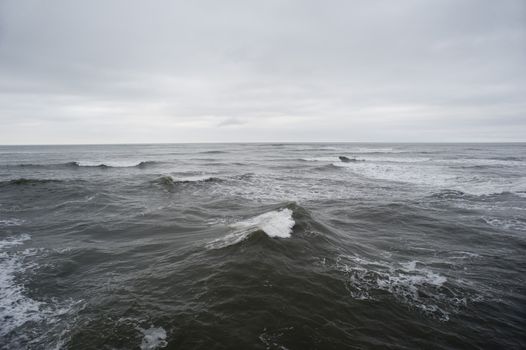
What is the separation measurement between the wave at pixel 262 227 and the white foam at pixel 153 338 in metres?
3.57

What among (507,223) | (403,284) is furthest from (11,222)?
(507,223)

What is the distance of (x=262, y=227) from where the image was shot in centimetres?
929

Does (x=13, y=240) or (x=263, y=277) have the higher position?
(x=263, y=277)

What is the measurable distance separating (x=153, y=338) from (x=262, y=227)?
5224mm

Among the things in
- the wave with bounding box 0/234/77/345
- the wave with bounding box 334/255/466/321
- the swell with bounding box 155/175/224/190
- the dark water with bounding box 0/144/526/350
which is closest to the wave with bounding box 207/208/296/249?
the dark water with bounding box 0/144/526/350

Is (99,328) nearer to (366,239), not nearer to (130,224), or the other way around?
(130,224)

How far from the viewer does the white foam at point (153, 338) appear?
172 inches

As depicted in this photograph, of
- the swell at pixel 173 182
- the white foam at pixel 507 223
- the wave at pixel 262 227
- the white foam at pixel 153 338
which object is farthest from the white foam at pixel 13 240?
the white foam at pixel 507 223

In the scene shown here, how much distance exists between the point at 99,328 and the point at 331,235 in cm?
726

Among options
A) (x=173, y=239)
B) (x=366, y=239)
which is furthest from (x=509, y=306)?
(x=173, y=239)

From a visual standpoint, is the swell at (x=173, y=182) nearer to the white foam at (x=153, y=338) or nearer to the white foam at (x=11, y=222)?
the white foam at (x=11, y=222)

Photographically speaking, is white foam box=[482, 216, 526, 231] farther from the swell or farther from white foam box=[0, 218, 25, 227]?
white foam box=[0, 218, 25, 227]

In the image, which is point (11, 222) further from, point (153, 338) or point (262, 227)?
point (153, 338)

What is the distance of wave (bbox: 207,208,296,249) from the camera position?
8609 millimetres
